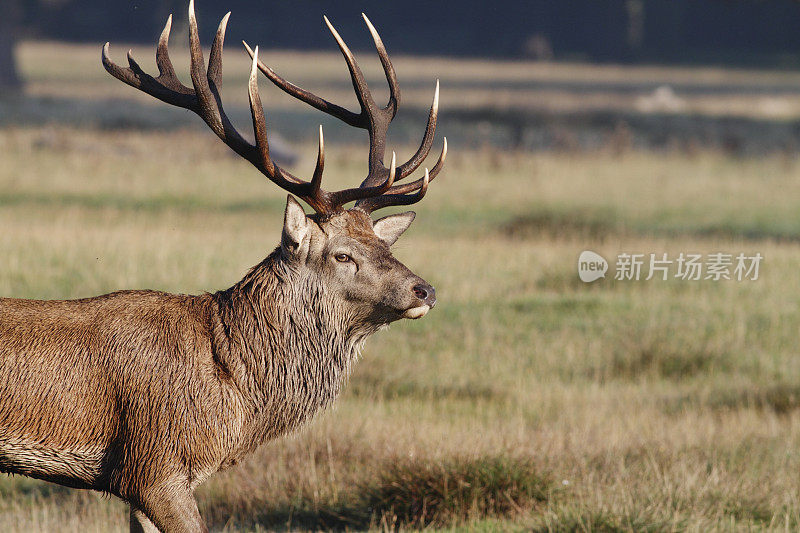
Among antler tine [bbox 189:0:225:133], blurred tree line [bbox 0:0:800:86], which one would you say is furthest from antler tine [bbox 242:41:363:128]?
blurred tree line [bbox 0:0:800:86]

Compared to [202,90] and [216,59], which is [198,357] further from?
[216,59]

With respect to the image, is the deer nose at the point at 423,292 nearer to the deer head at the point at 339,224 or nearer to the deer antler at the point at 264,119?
the deer head at the point at 339,224

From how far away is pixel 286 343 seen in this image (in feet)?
19.0

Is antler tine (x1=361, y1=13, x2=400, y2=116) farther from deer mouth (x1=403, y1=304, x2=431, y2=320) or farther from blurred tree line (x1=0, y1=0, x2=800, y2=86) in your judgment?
blurred tree line (x1=0, y1=0, x2=800, y2=86)

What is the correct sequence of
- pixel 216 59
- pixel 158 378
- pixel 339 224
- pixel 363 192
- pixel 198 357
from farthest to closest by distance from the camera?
pixel 216 59 → pixel 363 192 → pixel 339 224 → pixel 198 357 → pixel 158 378

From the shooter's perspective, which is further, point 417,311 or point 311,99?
point 311,99

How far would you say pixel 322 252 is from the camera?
5664 millimetres

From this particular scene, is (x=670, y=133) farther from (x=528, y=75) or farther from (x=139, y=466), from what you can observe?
(x=139, y=466)

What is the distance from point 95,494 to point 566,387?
437 centimetres

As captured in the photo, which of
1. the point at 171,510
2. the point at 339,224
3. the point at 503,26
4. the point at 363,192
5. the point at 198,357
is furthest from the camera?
the point at 503,26

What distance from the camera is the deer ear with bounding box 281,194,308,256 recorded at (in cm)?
548

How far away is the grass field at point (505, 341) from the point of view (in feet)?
24.3

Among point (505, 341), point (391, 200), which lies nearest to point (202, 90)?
point (391, 200)

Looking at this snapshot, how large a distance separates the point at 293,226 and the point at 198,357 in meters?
0.72
